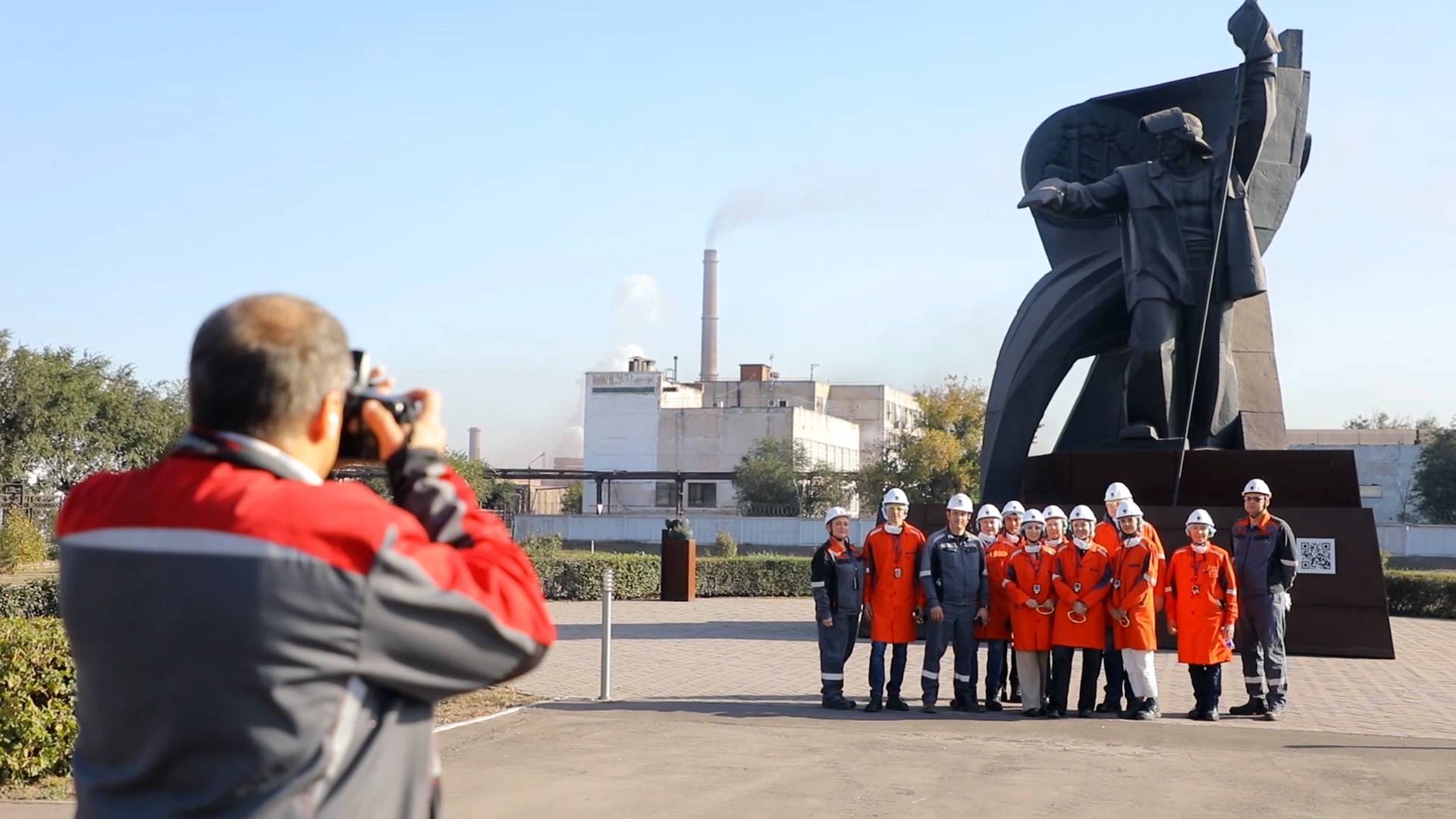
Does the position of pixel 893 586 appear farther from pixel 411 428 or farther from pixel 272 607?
pixel 272 607

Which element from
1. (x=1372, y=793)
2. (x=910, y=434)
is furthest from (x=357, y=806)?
(x=910, y=434)

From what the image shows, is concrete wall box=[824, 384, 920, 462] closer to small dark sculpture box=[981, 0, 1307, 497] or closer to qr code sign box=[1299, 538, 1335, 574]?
small dark sculpture box=[981, 0, 1307, 497]

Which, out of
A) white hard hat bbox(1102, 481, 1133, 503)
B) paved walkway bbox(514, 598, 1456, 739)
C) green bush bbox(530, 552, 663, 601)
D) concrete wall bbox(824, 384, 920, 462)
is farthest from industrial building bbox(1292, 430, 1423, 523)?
white hard hat bbox(1102, 481, 1133, 503)

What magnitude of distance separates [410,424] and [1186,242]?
15291mm

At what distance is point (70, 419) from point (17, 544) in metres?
15.4

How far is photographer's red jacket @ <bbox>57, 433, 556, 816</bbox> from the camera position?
224 cm

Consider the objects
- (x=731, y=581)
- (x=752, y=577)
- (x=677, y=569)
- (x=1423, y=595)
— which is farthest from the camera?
(x=752, y=577)

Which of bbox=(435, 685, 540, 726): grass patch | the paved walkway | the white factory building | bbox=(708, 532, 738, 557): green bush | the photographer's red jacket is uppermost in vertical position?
the white factory building

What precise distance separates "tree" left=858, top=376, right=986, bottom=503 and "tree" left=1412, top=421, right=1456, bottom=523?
17826 mm

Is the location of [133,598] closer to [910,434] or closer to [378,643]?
[378,643]

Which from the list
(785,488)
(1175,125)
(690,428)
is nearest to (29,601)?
(1175,125)

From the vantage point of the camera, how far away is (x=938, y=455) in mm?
59094

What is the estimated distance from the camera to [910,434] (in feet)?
211

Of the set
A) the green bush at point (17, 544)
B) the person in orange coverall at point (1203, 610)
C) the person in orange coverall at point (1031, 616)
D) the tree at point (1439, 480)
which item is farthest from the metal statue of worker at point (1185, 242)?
the tree at point (1439, 480)
